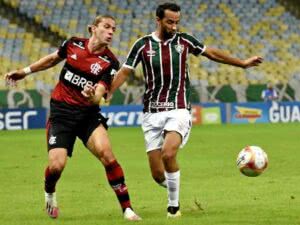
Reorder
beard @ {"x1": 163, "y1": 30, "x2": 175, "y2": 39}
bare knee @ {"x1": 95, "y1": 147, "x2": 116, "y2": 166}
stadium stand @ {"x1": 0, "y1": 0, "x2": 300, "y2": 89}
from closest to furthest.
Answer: bare knee @ {"x1": 95, "y1": 147, "x2": 116, "y2": 166}
beard @ {"x1": 163, "y1": 30, "x2": 175, "y2": 39}
stadium stand @ {"x1": 0, "y1": 0, "x2": 300, "y2": 89}

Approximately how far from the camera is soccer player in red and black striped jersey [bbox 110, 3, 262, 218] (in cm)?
1038

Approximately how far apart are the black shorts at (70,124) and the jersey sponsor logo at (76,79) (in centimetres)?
26

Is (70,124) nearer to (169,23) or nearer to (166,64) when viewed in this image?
(166,64)

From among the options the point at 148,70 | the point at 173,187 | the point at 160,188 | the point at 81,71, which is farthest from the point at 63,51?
the point at 160,188

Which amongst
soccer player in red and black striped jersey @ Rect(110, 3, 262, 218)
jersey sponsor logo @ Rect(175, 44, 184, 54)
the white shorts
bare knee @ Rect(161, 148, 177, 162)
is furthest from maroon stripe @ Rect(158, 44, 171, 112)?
bare knee @ Rect(161, 148, 177, 162)

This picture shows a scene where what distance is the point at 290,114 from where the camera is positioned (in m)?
36.4

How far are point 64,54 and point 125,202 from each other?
6.16 feet

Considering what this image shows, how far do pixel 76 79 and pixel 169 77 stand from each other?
1.06 metres

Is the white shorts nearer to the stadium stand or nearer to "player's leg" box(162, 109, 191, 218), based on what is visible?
"player's leg" box(162, 109, 191, 218)

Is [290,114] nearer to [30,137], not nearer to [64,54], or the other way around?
[30,137]

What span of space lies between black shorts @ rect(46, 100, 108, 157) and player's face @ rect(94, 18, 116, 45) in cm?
83

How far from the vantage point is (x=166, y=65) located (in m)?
10.5

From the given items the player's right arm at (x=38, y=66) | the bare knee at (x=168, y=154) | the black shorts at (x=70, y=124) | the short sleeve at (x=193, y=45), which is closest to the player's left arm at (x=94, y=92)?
the black shorts at (x=70, y=124)

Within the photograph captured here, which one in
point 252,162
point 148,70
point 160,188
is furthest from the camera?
point 160,188
